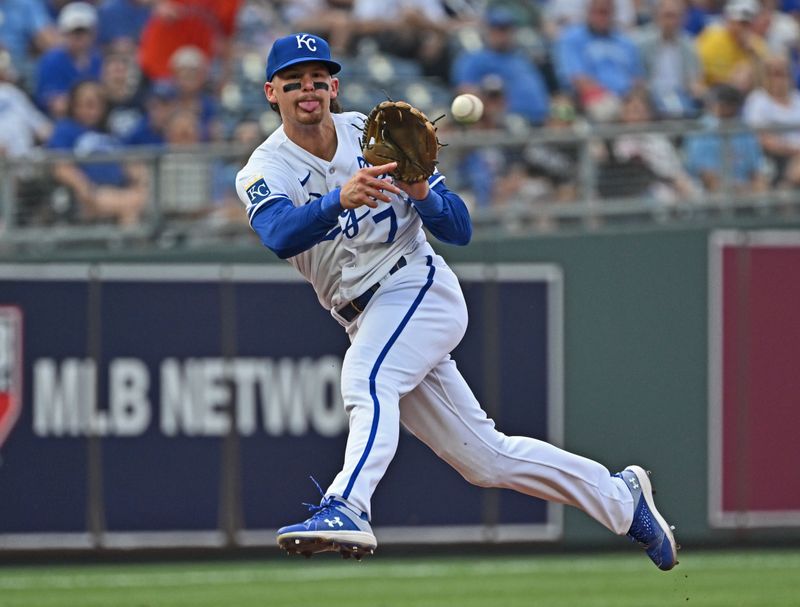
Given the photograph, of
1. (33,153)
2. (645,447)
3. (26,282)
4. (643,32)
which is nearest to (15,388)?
(26,282)

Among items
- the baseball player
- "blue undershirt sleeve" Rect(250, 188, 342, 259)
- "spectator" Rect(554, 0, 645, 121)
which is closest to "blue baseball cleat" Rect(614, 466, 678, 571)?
the baseball player

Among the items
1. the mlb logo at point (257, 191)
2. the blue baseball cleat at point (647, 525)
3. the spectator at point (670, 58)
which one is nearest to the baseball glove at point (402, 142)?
the mlb logo at point (257, 191)

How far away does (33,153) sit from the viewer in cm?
Result: 1067

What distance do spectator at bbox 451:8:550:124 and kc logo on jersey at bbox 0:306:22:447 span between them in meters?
3.72

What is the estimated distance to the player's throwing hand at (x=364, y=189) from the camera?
5430mm

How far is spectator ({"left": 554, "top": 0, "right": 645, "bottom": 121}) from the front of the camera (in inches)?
484

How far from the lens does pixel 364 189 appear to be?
5426mm

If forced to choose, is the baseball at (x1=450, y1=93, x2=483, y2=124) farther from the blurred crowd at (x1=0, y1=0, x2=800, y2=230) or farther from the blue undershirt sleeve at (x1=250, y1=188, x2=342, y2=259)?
the blurred crowd at (x1=0, y1=0, x2=800, y2=230)

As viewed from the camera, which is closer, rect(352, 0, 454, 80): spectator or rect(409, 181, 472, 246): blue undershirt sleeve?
rect(409, 181, 472, 246): blue undershirt sleeve

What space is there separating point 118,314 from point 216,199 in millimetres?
1010

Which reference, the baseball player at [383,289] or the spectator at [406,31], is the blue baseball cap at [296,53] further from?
the spectator at [406,31]

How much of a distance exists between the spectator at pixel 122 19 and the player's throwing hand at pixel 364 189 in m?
→ 6.52

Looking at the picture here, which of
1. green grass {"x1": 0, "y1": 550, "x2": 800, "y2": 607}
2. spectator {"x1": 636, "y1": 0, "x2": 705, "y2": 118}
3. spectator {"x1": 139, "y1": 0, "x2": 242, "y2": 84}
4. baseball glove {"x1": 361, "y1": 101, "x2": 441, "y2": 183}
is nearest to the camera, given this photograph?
baseball glove {"x1": 361, "y1": 101, "x2": 441, "y2": 183}

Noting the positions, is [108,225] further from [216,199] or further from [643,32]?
[643,32]
